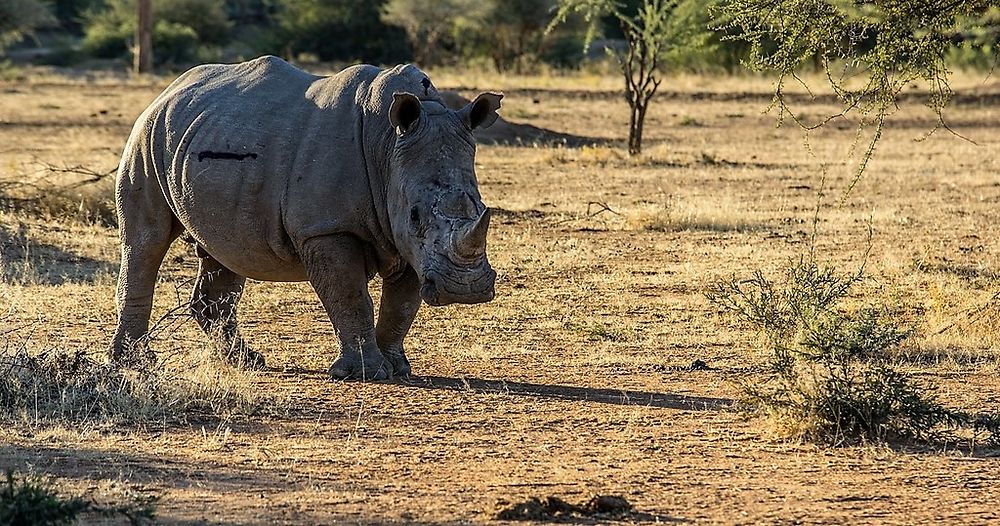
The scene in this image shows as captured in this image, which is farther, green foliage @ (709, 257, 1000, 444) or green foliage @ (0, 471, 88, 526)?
green foliage @ (709, 257, 1000, 444)

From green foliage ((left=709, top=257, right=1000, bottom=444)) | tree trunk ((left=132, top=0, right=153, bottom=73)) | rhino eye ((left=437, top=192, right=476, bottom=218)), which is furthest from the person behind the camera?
tree trunk ((left=132, top=0, right=153, bottom=73))

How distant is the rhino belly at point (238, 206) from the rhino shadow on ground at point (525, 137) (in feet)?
49.9

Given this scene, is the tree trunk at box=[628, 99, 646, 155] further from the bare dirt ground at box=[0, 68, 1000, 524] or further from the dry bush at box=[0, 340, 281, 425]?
the dry bush at box=[0, 340, 281, 425]

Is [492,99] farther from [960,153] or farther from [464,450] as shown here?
[960,153]

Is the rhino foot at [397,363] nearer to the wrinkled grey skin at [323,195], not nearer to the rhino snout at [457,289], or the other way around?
the wrinkled grey skin at [323,195]

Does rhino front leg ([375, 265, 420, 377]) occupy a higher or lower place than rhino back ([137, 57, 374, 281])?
lower

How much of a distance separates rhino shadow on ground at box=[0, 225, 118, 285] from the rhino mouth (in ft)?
16.0

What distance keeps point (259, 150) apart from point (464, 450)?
2.61 m

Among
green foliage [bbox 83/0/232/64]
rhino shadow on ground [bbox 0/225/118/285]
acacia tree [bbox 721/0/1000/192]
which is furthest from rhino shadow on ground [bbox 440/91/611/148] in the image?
green foliage [bbox 83/0/232/64]

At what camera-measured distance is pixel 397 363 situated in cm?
958

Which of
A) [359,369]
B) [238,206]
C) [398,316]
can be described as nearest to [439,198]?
[398,316]

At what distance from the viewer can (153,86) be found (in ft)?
125

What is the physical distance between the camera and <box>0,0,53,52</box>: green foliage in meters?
45.1

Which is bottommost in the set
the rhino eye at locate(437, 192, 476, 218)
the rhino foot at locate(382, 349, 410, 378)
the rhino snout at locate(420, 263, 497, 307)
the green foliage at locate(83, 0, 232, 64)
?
the green foliage at locate(83, 0, 232, 64)
